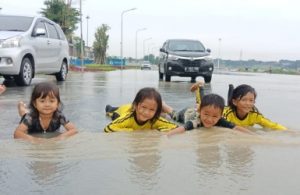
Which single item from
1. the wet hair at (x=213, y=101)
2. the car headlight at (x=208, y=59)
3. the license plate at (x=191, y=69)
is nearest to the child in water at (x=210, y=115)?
the wet hair at (x=213, y=101)

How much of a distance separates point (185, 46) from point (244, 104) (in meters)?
11.8

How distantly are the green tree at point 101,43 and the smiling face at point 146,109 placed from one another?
70.1 metres

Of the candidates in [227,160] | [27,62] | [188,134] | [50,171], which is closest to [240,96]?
[188,134]

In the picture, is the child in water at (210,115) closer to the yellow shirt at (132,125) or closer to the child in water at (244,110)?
the yellow shirt at (132,125)

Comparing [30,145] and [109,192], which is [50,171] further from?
[30,145]

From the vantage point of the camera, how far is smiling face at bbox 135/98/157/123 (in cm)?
432

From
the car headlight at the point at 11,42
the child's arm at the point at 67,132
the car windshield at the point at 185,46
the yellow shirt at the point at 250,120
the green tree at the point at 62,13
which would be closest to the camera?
the child's arm at the point at 67,132

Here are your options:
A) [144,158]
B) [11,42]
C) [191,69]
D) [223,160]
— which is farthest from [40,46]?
[223,160]

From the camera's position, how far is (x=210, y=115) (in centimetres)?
450

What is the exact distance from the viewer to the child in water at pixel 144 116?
433cm

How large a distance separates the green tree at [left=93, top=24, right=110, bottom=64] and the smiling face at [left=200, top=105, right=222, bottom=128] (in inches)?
2758

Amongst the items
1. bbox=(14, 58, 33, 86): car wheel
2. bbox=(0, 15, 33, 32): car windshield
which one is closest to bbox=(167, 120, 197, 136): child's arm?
bbox=(14, 58, 33, 86): car wheel

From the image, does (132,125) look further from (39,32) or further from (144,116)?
(39,32)

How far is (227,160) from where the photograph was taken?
314cm
